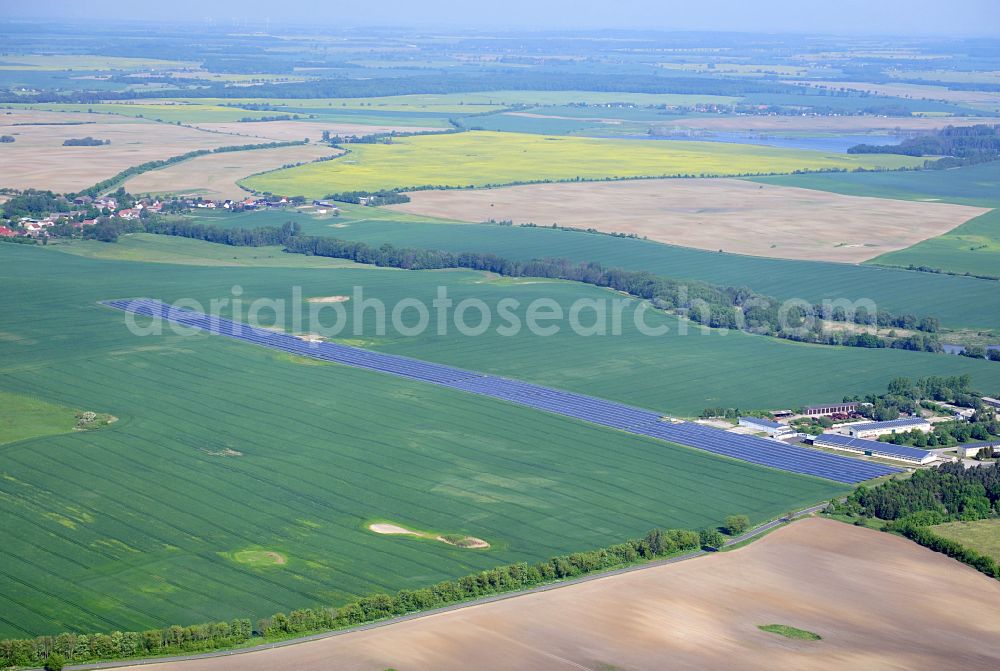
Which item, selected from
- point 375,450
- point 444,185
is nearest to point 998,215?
point 444,185

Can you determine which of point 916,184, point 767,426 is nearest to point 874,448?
point 767,426

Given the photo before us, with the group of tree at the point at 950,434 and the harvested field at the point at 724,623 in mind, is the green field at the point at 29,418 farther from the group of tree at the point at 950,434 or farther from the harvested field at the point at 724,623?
the group of tree at the point at 950,434

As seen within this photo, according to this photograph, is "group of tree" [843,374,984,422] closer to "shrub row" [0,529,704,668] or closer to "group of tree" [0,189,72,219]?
"shrub row" [0,529,704,668]

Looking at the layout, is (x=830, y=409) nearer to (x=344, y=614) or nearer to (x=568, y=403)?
(x=568, y=403)

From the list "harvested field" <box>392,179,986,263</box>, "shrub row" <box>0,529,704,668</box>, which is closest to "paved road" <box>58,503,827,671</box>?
"shrub row" <box>0,529,704,668</box>

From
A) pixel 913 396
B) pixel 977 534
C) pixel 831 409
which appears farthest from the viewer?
pixel 913 396

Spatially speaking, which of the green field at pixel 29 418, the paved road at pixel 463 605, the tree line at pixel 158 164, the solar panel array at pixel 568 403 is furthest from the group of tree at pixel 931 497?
the tree line at pixel 158 164
